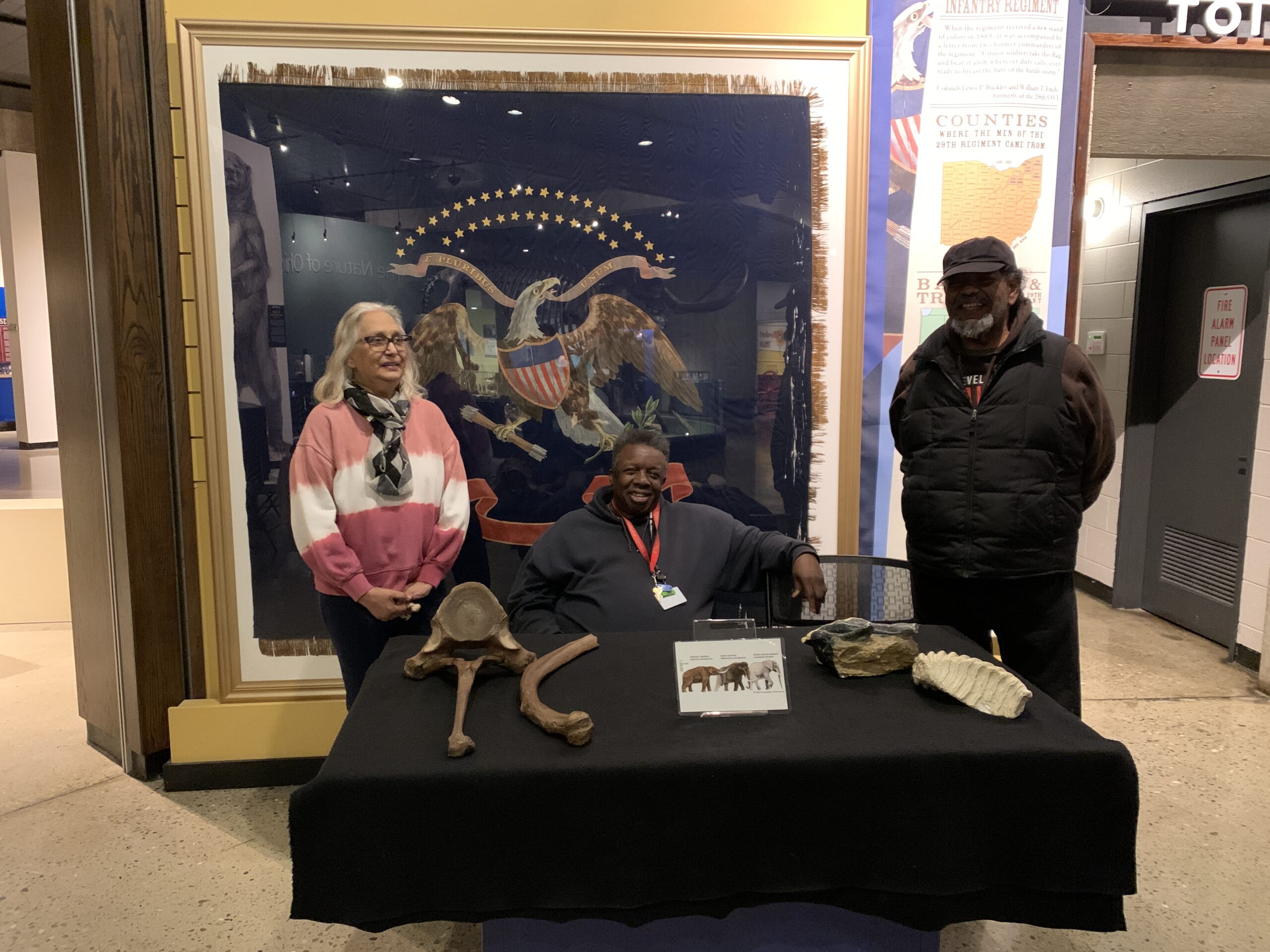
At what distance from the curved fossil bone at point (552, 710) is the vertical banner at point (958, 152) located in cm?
157

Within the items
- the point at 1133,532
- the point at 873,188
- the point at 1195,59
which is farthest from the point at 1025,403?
the point at 1133,532

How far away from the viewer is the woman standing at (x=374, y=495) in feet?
7.11

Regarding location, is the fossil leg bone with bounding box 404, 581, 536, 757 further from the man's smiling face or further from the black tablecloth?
the man's smiling face

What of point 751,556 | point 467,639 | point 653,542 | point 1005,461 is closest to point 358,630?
point 467,639

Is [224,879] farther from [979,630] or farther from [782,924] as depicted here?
[979,630]

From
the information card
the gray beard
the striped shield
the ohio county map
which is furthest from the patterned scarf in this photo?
the ohio county map

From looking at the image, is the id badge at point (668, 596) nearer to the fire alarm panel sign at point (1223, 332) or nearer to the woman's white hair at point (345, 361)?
the woman's white hair at point (345, 361)

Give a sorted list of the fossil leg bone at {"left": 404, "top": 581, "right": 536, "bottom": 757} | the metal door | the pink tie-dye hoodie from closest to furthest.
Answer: the fossil leg bone at {"left": 404, "top": 581, "right": 536, "bottom": 757}, the pink tie-dye hoodie, the metal door

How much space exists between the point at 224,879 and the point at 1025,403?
8.11 feet

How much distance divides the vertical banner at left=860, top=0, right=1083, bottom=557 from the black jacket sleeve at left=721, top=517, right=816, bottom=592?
0.80 meters

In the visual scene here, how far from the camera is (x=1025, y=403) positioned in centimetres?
207

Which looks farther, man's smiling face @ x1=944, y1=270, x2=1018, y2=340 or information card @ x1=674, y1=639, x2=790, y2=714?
man's smiling face @ x1=944, y1=270, x2=1018, y2=340

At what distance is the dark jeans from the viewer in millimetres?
2242

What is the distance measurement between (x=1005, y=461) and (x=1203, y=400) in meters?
2.96
